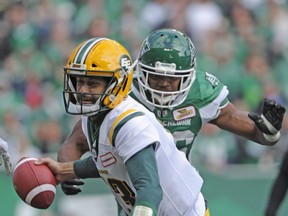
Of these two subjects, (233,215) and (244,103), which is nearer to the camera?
(233,215)

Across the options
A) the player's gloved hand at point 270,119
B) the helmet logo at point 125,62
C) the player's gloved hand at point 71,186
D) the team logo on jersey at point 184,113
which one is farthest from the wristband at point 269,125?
the helmet logo at point 125,62

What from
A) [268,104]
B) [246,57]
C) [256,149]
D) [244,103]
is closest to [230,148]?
[256,149]

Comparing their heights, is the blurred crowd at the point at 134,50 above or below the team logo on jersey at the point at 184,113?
below

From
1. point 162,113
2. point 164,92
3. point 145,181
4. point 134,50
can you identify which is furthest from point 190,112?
point 134,50

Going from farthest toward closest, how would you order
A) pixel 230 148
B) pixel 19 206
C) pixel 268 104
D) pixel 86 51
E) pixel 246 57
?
pixel 246 57, pixel 230 148, pixel 19 206, pixel 268 104, pixel 86 51

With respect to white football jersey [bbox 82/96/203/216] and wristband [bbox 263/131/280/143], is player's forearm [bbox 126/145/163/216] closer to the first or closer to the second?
white football jersey [bbox 82/96/203/216]

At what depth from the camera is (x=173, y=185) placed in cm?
454

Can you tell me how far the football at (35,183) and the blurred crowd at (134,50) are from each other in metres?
4.07

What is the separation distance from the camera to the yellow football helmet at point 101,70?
4.42 m

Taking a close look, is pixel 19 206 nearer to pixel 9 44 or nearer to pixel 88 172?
pixel 9 44

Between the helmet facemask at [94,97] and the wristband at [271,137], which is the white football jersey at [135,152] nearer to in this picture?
the helmet facemask at [94,97]

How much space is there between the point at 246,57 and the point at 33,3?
8.93ft

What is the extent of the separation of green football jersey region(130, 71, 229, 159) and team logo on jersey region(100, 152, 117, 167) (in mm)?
939

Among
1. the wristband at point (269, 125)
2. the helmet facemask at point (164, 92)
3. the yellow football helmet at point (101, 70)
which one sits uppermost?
the yellow football helmet at point (101, 70)
